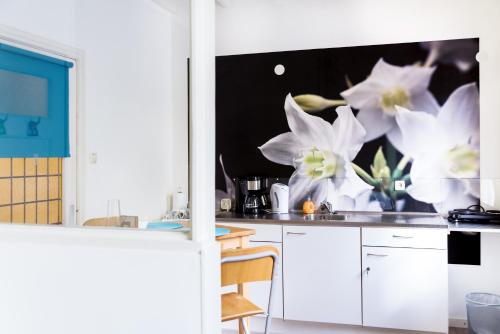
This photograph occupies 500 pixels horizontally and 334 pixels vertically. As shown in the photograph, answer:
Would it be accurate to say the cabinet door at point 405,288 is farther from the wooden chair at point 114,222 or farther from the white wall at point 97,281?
the white wall at point 97,281

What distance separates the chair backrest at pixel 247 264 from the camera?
219cm

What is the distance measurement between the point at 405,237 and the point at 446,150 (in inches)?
34.2

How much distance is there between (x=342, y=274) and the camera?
12.1ft

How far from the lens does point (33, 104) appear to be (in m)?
3.24

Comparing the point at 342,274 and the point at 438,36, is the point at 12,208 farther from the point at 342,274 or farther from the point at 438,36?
the point at 438,36

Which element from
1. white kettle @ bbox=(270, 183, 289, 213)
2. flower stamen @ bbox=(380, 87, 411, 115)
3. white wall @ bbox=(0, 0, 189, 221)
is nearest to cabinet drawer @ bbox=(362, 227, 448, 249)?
white kettle @ bbox=(270, 183, 289, 213)

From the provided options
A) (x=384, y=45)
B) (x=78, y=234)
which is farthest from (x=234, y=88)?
(x=78, y=234)

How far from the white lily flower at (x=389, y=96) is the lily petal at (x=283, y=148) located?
551mm

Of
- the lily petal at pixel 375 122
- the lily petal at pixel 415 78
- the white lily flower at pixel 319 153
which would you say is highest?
the lily petal at pixel 415 78

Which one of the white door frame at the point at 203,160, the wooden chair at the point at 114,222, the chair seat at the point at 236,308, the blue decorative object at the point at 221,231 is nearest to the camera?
the white door frame at the point at 203,160

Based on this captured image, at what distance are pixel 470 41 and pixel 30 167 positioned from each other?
10.7ft

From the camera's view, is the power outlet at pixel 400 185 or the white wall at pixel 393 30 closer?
the white wall at pixel 393 30

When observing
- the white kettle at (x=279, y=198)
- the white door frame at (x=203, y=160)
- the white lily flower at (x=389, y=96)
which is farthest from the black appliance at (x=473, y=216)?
the white door frame at (x=203, y=160)

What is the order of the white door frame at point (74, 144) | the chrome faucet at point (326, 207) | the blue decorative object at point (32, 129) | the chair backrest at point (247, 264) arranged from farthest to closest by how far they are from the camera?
the chrome faucet at point (326, 207) < the white door frame at point (74, 144) < the blue decorative object at point (32, 129) < the chair backrest at point (247, 264)
